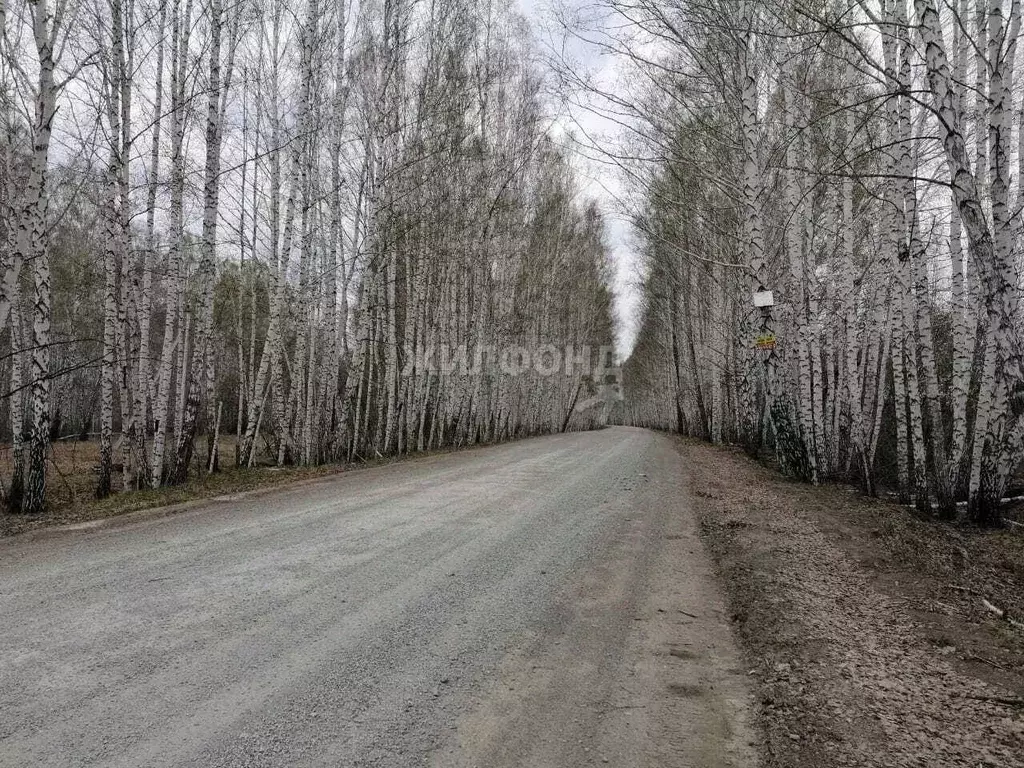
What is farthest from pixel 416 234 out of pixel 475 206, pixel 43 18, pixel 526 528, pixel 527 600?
pixel 527 600

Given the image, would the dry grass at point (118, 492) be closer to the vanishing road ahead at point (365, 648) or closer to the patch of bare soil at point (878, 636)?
the vanishing road ahead at point (365, 648)

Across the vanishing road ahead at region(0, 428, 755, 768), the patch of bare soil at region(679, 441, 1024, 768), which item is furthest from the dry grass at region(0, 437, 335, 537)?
the patch of bare soil at region(679, 441, 1024, 768)

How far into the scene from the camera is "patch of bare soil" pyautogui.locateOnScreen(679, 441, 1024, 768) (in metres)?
2.07

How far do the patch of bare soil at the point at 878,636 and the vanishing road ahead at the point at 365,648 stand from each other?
0.23 meters

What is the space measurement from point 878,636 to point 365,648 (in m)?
2.77

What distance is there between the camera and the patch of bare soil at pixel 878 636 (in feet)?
6.78

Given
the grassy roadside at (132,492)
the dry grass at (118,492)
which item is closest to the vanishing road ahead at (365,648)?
the grassy roadside at (132,492)

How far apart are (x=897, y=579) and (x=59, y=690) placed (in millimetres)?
4978

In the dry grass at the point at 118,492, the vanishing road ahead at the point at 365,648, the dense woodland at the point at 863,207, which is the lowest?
the dry grass at the point at 118,492

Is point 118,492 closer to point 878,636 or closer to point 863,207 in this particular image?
point 878,636

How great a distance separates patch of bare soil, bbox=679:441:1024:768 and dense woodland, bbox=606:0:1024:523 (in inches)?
62.2

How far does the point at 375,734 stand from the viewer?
2.10 metres

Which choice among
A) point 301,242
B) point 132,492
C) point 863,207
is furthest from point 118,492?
point 863,207

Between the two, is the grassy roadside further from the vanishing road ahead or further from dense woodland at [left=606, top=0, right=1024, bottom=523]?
dense woodland at [left=606, top=0, right=1024, bottom=523]
